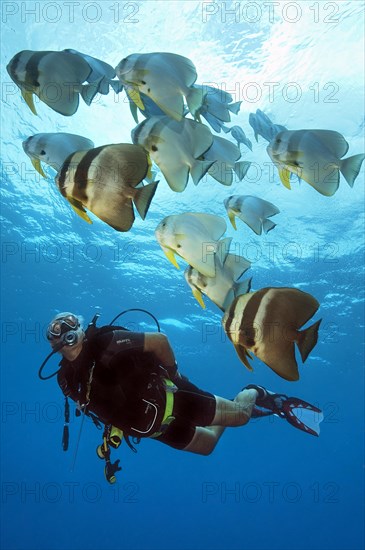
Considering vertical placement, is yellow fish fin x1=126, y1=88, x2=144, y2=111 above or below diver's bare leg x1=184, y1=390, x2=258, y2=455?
above

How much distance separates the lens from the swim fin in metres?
5.89

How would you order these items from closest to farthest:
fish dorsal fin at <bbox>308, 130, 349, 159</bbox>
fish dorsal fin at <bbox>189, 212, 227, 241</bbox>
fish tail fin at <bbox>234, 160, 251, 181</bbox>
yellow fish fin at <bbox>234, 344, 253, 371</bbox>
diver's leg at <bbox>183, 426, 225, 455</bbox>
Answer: yellow fish fin at <bbox>234, 344, 253, 371</bbox> → fish dorsal fin at <bbox>189, 212, 227, 241</bbox> → fish dorsal fin at <bbox>308, 130, 349, 159</bbox> → fish tail fin at <bbox>234, 160, 251, 181</bbox> → diver's leg at <bbox>183, 426, 225, 455</bbox>

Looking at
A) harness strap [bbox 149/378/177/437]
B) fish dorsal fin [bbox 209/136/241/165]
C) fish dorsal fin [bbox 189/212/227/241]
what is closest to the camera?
fish dorsal fin [bbox 189/212/227/241]

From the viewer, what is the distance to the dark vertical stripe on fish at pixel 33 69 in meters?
2.63

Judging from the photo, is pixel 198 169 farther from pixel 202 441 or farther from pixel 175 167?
pixel 202 441

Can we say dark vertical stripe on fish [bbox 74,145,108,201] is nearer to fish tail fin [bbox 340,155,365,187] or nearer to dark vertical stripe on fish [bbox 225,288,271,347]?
dark vertical stripe on fish [bbox 225,288,271,347]

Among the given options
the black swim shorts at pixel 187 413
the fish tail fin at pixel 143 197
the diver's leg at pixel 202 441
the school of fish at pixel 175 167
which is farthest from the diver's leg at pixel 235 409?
the fish tail fin at pixel 143 197

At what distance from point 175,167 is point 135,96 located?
600 mm

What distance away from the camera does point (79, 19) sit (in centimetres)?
1000

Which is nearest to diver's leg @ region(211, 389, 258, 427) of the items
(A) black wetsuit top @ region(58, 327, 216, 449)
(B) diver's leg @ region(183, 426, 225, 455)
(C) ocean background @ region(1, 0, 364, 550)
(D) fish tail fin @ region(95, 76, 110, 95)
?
(B) diver's leg @ region(183, 426, 225, 455)

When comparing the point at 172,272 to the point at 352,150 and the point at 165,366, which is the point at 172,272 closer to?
the point at 352,150

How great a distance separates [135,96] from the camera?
111 inches

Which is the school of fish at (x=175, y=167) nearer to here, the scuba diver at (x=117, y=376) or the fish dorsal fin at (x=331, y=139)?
the fish dorsal fin at (x=331, y=139)

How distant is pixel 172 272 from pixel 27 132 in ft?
36.0
